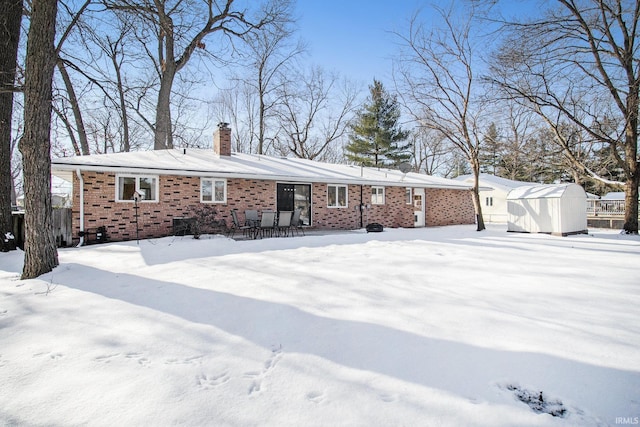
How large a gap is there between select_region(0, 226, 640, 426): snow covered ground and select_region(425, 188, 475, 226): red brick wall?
12659 millimetres

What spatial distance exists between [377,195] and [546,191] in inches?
279

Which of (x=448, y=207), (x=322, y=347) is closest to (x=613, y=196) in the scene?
(x=448, y=207)

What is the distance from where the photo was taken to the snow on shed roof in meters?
13.0

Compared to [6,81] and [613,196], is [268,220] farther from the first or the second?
[613,196]

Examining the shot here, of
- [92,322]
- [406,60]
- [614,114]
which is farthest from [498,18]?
[92,322]

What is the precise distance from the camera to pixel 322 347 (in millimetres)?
3131

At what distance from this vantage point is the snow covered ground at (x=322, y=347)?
2225mm

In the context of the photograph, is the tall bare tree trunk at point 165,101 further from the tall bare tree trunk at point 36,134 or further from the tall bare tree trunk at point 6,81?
the tall bare tree trunk at point 36,134

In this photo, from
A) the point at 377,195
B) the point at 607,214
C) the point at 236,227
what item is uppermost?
the point at 377,195

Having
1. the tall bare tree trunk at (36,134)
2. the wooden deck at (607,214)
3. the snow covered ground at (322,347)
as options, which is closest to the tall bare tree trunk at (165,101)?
the tall bare tree trunk at (36,134)

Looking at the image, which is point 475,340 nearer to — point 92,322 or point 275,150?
point 92,322

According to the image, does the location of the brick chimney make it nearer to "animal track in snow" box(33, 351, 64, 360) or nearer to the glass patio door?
the glass patio door

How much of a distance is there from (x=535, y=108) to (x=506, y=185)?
1338 centimetres

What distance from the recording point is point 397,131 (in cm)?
3250
